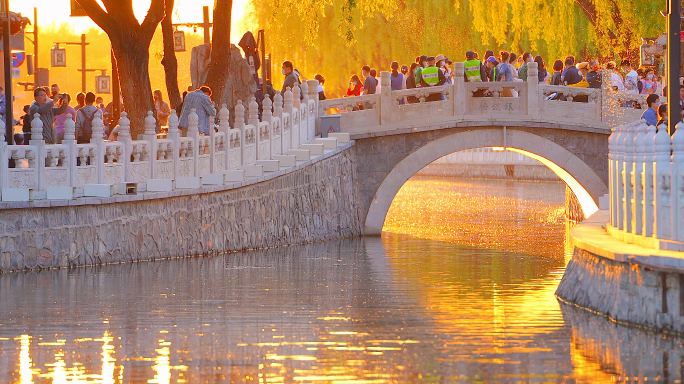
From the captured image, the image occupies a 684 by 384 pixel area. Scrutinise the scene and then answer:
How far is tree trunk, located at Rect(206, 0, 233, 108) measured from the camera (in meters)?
23.1

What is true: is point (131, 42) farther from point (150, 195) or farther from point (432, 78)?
point (432, 78)

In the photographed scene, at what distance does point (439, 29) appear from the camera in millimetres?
39594

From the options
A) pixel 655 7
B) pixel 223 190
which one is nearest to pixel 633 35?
pixel 655 7

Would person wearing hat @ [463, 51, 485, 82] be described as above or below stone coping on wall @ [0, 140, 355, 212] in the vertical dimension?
above

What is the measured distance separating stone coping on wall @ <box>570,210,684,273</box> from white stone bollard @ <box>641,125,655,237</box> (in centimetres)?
20

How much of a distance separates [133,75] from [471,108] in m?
6.47

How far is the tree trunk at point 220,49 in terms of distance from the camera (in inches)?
909

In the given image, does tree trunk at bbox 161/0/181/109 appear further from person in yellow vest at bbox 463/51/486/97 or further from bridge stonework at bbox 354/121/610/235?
person in yellow vest at bbox 463/51/486/97

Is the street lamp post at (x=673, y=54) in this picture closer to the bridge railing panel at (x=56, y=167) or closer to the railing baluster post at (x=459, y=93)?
the bridge railing panel at (x=56, y=167)

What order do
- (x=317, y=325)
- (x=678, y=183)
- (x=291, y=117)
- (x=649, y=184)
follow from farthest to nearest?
(x=291, y=117) → (x=317, y=325) → (x=649, y=184) → (x=678, y=183)

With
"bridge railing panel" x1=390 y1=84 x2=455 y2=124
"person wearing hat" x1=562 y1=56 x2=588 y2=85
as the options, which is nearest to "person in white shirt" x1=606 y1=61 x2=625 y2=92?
"person wearing hat" x1=562 y1=56 x2=588 y2=85

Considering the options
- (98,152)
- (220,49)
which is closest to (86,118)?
(98,152)

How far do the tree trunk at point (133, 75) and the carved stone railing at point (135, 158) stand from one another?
2.02m

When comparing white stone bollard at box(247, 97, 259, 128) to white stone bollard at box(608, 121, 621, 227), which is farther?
white stone bollard at box(247, 97, 259, 128)
